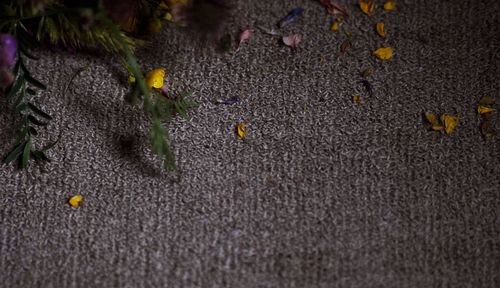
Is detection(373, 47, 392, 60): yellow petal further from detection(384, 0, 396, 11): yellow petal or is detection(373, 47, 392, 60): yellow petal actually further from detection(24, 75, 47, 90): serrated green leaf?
detection(24, 75, 47, 90): serrated green leaf

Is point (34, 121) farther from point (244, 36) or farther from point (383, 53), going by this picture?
point (383, 53)

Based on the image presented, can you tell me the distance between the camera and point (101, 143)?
793mm

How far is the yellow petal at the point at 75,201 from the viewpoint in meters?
0.75

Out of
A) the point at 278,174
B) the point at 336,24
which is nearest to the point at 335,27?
the point at 336,24

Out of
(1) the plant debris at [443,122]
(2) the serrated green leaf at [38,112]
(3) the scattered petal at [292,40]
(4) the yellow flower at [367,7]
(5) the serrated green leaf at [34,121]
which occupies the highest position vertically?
(4) the yellow flower at [367,7]

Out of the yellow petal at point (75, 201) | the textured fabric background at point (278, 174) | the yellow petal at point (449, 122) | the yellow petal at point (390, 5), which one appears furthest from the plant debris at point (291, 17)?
the yellow petal at point (75, 201)

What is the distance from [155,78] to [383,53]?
273 millimetres

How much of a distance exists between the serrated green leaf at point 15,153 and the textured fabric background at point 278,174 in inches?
0.6

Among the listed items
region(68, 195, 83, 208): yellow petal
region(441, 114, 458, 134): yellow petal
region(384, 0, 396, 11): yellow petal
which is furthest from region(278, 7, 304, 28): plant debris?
region(68, 195, 83, 208): yellow petal

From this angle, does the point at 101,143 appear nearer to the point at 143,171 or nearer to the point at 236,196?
the point at 143,171

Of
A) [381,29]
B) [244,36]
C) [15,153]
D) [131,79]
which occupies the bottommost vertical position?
[15,153]

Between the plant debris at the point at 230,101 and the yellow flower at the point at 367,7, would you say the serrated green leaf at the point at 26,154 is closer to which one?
the plant debris at the point at 230,101

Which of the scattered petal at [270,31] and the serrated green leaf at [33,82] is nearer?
the serrated green leaf at [33,82]

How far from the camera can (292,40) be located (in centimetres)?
87
